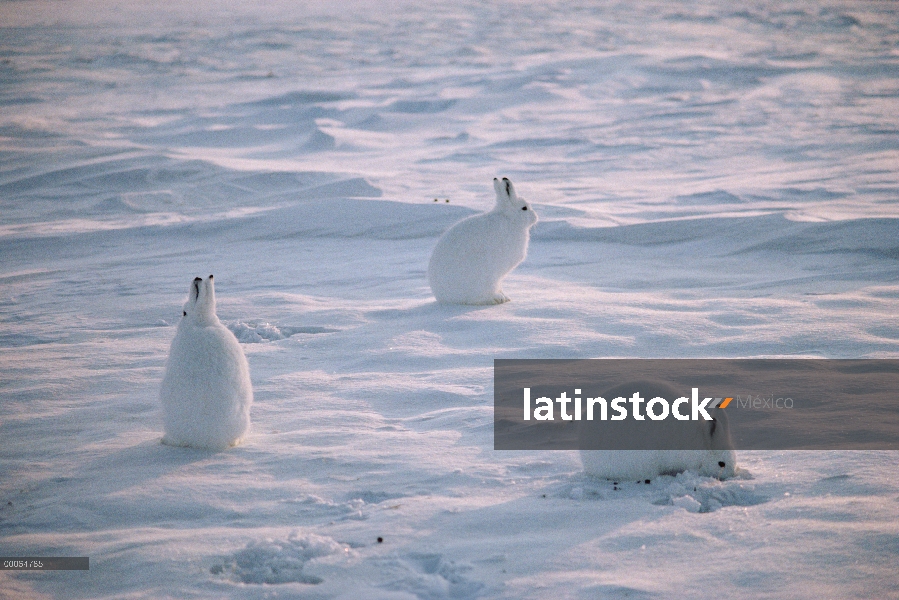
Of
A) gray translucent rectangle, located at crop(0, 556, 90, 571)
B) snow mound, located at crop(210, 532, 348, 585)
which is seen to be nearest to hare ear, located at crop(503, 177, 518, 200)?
snow mound, located at crop(210, 532, 348, 585)

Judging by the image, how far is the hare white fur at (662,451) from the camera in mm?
3164

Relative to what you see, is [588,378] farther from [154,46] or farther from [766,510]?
[154,46]

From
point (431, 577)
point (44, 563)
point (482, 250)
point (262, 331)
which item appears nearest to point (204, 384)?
point (44, 563)

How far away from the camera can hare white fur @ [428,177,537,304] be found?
567cm

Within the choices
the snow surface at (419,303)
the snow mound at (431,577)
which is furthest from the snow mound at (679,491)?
the snow mound at (431,577)

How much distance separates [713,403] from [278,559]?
180 cm

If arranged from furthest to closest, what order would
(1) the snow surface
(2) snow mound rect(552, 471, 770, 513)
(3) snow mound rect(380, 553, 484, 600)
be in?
(2) snow mound rect(552, 471, 770, 513)
(1) the snow surface
(3) snow mound rect(380, 553, 484, 600)

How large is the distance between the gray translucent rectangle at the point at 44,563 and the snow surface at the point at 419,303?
4cm

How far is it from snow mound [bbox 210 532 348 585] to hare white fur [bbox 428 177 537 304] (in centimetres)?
303

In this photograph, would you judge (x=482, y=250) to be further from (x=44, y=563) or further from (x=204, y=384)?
(x=44, y=563)

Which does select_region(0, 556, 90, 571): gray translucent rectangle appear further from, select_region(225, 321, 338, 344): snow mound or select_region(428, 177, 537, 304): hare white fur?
select_region(428, 177, 537, 304): hare white fur

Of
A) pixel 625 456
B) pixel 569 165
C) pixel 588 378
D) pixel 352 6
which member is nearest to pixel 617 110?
pixel 569 165

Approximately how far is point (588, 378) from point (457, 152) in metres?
8.81

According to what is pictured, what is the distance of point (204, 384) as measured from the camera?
11.6 ft
